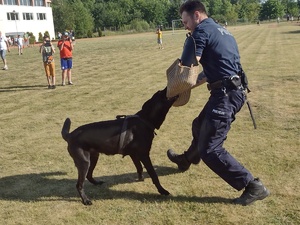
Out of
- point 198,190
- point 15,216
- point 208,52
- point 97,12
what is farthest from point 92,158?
point 97,12

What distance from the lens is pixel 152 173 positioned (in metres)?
4.07

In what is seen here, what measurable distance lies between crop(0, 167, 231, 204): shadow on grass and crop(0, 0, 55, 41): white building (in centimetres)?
5840

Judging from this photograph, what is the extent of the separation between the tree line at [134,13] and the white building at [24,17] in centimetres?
696

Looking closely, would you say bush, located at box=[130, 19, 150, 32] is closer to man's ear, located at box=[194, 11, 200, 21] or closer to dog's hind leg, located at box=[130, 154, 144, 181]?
dog's hind leg, located at box=[130, 154, 144, 181]

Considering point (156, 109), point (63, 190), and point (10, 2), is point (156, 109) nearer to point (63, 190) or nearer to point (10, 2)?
point (63, 190)

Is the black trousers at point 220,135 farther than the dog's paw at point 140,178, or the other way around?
the dog's paw at point 140,178

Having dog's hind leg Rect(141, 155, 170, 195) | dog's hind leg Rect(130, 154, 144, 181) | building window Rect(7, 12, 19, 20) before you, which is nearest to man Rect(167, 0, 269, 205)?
dog's hind leg Rect(141, 155, 170, 195)

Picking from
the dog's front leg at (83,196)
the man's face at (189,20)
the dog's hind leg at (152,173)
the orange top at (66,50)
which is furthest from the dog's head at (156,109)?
the orange top at (66,50)

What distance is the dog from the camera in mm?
3896

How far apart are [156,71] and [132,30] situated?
7361 centimetres

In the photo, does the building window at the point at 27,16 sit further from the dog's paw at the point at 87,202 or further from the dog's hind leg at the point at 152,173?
the dog's hind leg at the point at 152,173

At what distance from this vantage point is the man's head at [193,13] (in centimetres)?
354

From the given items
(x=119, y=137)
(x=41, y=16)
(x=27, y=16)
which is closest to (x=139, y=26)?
(x=41, y=16)

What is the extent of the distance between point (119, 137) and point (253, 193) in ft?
5.40
